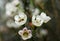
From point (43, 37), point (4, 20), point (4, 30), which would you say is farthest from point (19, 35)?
point (4, 30)

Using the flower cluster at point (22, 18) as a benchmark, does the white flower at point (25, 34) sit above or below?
below

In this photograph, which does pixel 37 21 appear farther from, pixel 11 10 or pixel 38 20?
pixel 11 10

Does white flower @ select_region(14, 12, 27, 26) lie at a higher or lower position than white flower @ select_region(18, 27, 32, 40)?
higher

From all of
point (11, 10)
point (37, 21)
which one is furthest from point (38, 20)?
point (11, 10)

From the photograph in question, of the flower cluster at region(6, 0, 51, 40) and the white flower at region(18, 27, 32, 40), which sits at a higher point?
the flower cluster at region(6, 0, 51, 40)

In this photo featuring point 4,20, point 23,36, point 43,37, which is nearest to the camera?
point 23,36

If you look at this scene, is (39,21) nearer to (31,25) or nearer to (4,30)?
(31,25)

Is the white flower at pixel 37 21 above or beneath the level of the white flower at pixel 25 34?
above

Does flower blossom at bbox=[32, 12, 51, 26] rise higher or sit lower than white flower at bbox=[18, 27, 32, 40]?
higher

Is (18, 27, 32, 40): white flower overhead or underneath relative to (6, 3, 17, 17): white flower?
underneath
